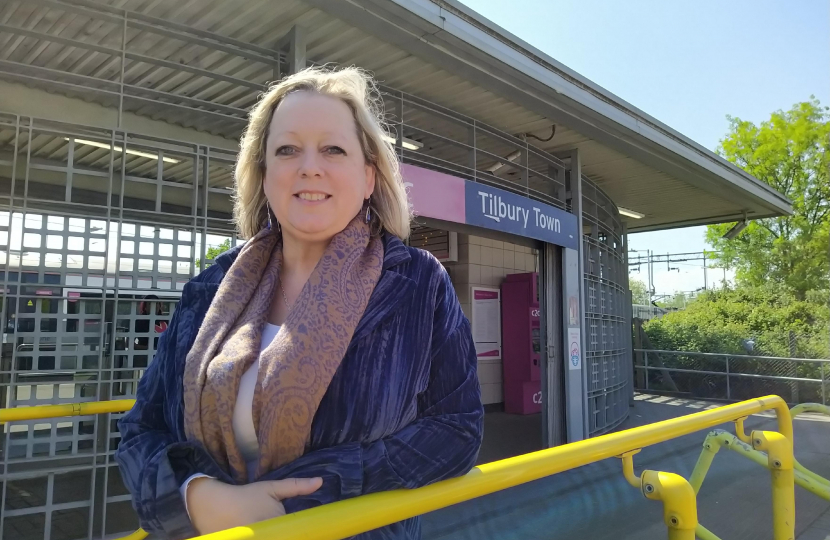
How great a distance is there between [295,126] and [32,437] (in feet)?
12.0

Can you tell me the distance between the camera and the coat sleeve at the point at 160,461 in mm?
1146

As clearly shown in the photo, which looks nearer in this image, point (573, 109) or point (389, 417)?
point (389, 417)

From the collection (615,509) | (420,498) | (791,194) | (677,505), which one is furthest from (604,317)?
(791,194)

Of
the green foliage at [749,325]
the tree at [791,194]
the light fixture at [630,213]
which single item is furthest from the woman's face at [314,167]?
the tree at [791,194]

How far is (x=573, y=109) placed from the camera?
5930mm

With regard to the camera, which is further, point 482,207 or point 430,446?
point 482,207

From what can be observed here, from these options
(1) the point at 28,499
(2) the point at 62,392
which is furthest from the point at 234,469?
(1) the point at 28,499

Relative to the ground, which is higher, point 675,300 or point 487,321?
point 675,300

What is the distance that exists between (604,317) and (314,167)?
7.83m

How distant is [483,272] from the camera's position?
9.93 m

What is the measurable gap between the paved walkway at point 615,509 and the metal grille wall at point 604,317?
1.85 metres

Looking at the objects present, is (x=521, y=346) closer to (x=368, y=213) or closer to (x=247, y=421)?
(x=368, y=213)

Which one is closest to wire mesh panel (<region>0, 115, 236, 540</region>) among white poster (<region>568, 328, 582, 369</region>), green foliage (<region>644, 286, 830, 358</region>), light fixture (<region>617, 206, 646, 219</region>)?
white poster (<region>568, 328, 582, 369</region>)

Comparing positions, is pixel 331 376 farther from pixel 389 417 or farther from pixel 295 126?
pixel 295 126
